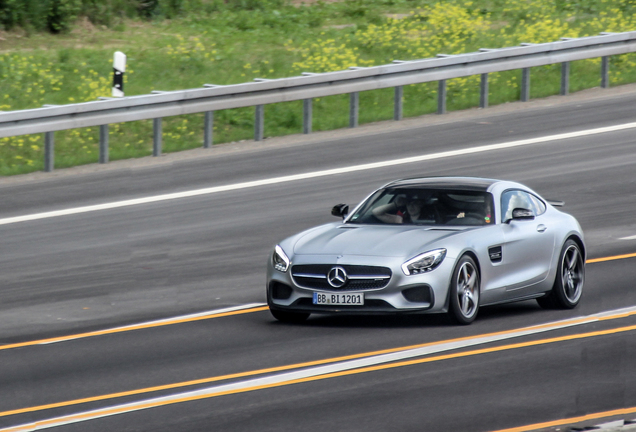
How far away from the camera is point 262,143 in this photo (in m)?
20.8

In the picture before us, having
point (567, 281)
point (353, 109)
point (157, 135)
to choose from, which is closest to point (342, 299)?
point (567, 281)

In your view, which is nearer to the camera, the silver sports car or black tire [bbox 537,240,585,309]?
the silver sports car

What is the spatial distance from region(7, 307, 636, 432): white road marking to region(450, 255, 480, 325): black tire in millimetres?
442

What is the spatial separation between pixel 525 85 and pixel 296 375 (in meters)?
15.1

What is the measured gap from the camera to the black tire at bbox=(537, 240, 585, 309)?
1209cm

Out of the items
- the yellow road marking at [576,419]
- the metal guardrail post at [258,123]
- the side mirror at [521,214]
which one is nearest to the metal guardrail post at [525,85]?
the metal guardrail post at [258,123]

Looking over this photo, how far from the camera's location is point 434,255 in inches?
427

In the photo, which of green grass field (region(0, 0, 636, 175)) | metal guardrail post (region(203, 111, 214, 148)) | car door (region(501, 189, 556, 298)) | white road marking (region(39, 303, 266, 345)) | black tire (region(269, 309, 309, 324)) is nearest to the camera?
white road marking (region(39, 303, 266, 345))

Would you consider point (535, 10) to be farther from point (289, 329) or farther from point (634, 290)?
point (289, 329)

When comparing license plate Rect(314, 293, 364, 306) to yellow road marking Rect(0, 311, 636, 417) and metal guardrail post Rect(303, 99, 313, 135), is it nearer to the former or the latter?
yellow road marking Rect(0, 311, 636, 417)

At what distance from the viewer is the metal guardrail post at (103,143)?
19062 millimetres

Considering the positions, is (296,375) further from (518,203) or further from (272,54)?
(272,54)

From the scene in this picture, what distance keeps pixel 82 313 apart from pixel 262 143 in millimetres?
8929

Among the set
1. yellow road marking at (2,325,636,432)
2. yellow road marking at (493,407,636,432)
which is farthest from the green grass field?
yellow road marking at (493,407,636,432)
